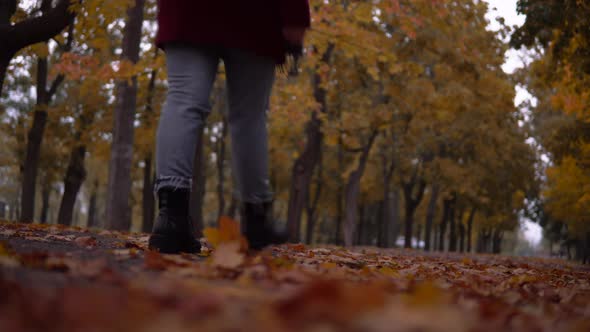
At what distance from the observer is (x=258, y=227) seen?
10.8 ft

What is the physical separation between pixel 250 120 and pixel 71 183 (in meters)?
16.0

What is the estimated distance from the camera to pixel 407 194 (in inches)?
1043

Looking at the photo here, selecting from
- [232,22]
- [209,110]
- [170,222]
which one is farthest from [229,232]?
[232,22]

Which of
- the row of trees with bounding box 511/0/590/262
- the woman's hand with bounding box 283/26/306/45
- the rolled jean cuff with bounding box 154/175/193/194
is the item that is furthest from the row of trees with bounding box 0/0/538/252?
the row of trees with bounding box 511/0/590/262

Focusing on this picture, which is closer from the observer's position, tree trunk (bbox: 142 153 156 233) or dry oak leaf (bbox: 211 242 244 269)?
dry oak leaf (bbox: 211 242 244 269)

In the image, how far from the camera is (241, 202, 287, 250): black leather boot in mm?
3262

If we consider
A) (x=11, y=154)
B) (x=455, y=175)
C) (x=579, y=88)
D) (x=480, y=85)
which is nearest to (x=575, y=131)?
(x=579, y=88)

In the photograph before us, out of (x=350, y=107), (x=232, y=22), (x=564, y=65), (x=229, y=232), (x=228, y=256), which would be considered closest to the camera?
(x=228, y=256)

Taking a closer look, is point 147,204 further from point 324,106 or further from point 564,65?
point 564,65

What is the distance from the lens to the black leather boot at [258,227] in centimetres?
326

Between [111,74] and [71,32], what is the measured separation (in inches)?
204

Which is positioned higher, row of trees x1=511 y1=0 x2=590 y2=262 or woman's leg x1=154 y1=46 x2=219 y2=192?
row of trees x1=511 y1=0 x2=590 y2=262

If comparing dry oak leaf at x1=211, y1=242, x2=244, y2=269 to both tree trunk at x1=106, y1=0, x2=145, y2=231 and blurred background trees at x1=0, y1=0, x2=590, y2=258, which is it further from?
tree trunk at x1=106, y1=0, x2=145, y2=231

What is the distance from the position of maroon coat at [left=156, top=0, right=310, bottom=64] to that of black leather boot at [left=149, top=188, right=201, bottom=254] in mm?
805
